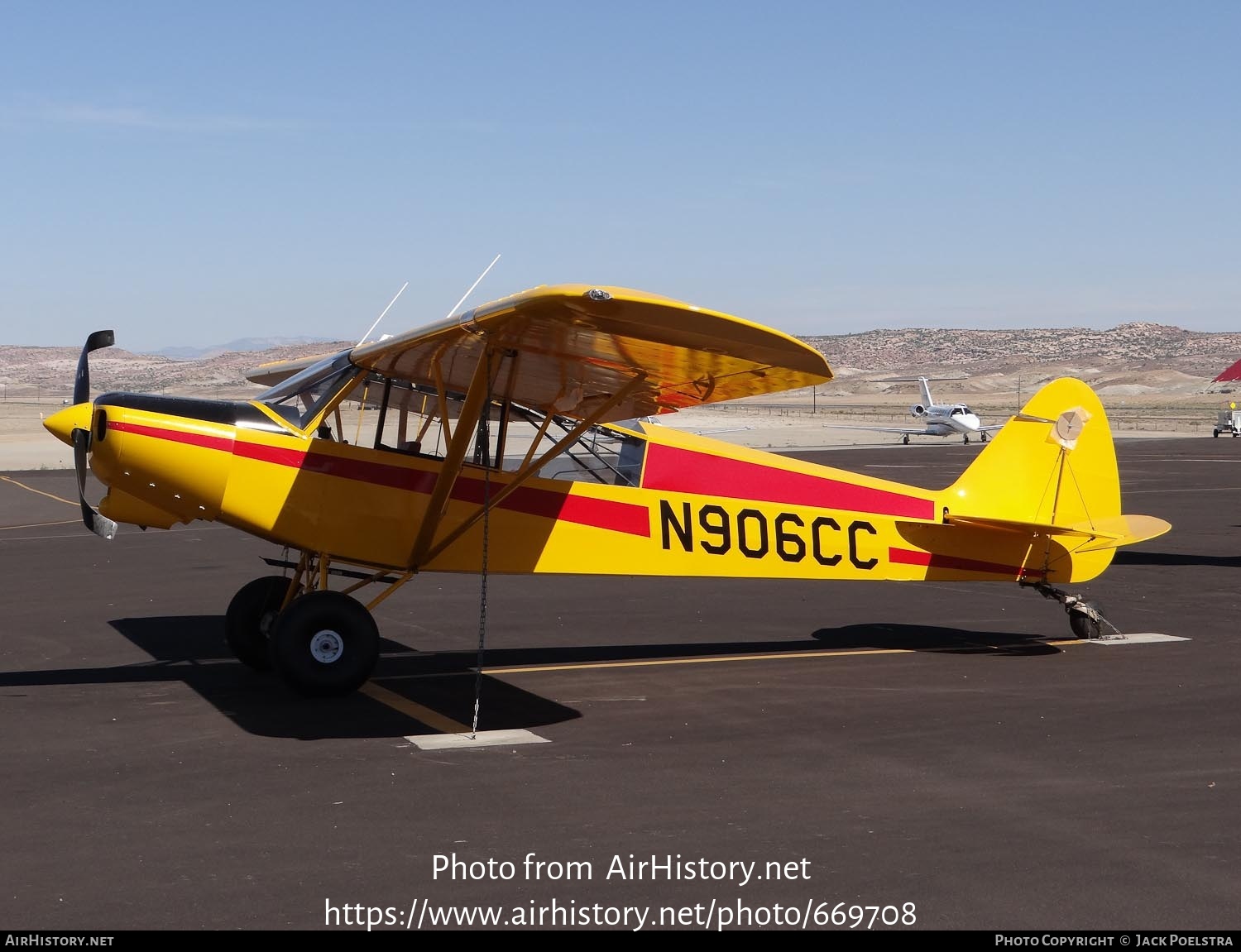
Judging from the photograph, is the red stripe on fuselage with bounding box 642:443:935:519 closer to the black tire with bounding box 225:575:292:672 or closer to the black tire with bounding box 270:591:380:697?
the black tire with bounding box 270:591:380:697

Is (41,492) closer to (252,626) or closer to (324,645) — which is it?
(252,626)

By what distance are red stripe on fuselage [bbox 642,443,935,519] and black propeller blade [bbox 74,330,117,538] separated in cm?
436

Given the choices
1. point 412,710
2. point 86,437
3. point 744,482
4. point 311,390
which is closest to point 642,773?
point 412,710

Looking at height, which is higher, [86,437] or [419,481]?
[86,437]

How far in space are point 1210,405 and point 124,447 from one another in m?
126

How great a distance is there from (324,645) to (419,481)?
1449 mm

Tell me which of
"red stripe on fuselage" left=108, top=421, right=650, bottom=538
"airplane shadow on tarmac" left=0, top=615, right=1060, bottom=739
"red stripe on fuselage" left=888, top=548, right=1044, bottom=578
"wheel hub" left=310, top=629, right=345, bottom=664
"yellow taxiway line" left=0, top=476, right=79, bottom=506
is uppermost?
"red stripe on fuselage" left=108, top=421, right=650, bottom=538

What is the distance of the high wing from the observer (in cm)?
757

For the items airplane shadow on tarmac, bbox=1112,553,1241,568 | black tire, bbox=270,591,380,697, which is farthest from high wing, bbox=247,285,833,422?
airplane shadow on tarmac, bbox=1112,553,1241,568

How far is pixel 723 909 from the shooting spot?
5375mm

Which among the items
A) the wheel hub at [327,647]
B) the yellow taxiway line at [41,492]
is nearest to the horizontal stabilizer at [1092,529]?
the wheel hub at [327,647]

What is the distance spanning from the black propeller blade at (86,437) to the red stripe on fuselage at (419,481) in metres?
0.77

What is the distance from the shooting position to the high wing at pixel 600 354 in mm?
7566

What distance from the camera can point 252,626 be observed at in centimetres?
1067
